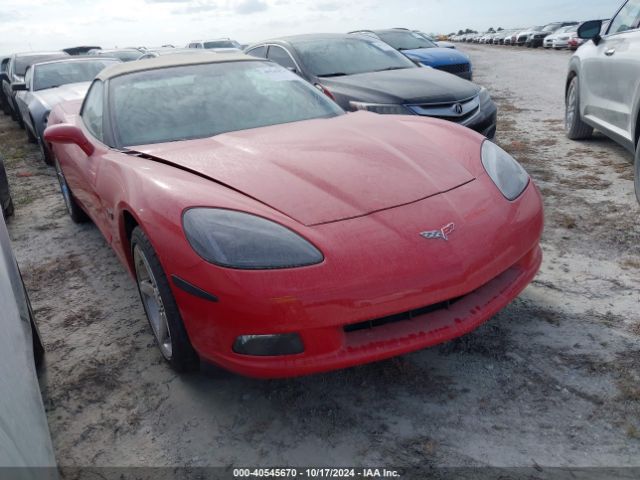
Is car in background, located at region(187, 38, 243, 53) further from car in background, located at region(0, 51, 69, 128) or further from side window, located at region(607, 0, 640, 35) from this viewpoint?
side window, located at region(607, 0, 640, 35)

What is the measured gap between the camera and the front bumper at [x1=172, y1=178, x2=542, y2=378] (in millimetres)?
1894

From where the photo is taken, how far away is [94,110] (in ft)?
11.7

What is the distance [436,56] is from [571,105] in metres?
4.51

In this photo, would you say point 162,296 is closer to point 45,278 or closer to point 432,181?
point 432,181

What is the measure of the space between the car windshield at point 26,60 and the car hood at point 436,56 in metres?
6.86

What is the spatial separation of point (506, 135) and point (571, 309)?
440cm

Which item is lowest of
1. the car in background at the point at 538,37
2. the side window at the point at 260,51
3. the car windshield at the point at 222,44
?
the car in background at the point at 538,37

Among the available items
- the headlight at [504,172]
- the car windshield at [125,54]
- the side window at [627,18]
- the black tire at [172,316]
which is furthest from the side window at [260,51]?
the car windshield at [125,54]

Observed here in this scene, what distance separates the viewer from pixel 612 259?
10.5ft

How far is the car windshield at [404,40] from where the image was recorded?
35.1 feet

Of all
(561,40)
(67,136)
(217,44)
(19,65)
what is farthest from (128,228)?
(561,40)

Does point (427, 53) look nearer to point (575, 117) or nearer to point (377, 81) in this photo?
point (575, 117)

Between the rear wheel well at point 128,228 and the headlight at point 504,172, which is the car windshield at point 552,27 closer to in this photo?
the headlight at point 504,172

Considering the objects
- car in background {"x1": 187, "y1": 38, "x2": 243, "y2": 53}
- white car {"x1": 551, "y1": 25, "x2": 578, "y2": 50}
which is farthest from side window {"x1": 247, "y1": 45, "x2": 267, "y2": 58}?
white car {"x1": 551, "y1": 25, "x2": 578, "y2": 50}
